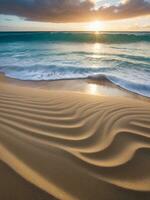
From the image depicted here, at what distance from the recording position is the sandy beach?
210 centimetres

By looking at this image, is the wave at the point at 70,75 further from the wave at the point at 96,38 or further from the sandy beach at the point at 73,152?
the wave at the point at 96,38

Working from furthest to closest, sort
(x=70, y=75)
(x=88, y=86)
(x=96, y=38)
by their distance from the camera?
(x=96, y=38), (x=70, y=75), (x=88, y=86)

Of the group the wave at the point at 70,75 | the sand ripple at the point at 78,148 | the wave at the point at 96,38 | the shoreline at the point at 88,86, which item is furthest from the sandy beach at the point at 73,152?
the wave at the point at 96,38

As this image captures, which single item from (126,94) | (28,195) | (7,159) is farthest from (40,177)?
(126,94)

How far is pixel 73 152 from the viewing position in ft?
8.55

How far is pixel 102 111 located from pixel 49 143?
1438mm

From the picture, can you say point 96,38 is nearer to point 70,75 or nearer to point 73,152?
point 70,75

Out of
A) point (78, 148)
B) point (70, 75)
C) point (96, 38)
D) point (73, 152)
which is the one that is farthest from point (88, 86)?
point (96, 38)

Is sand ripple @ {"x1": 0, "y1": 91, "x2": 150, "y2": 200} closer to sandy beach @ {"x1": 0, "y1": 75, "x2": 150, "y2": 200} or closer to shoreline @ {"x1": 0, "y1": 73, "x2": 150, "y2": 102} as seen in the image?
sandy beach @ {"x1": 0, "y1": 75, "x2": 150, "y2": 200}

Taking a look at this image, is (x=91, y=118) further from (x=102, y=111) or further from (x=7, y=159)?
(x=7, y=159)

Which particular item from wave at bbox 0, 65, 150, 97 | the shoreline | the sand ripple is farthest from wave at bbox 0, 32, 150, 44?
the sand ripple

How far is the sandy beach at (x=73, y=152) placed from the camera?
6.89 ft

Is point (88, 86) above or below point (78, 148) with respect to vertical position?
below

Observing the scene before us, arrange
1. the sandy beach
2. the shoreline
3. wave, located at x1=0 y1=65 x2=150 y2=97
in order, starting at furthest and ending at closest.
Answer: wave, located at x1=0 y1=65 x2=150 y2=97 < the shoreline < the sandy beach
